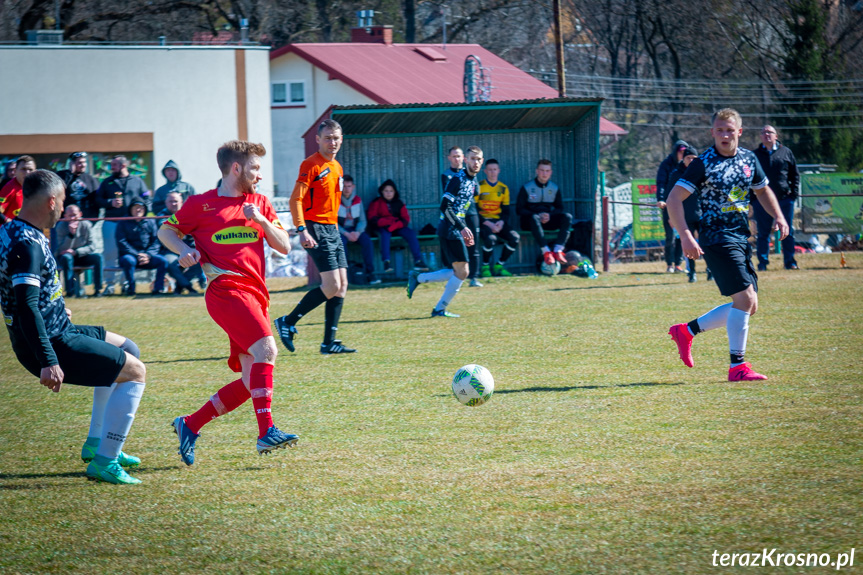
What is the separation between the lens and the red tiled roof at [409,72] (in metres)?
27.5

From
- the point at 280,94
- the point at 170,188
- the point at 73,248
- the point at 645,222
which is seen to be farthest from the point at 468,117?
the point at 280,94

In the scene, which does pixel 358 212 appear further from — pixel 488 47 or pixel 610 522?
pixel 488 47

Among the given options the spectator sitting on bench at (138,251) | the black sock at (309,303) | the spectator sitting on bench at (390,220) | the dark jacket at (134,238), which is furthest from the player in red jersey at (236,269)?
the spectator sitting on bench at (390,220)

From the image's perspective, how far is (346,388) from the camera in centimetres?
770

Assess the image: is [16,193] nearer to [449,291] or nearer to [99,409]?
[449,291]

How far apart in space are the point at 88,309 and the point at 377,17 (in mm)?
26624

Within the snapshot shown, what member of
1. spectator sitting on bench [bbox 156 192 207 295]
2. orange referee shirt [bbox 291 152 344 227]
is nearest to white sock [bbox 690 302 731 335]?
orange referee shirt [bbox 291 152 344 227]

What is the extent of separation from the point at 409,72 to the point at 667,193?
15.5m

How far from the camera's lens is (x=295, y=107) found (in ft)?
103

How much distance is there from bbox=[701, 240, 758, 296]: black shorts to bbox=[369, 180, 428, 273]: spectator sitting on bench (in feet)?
30.9

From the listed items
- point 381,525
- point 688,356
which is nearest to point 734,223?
point 688,356

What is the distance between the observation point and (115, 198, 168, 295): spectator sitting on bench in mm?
15641

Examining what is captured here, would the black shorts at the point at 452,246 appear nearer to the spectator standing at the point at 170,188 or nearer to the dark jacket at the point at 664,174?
the dark jacket at the point at 664,174

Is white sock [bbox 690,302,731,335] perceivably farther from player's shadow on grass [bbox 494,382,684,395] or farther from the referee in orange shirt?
the referee in orange shirt
